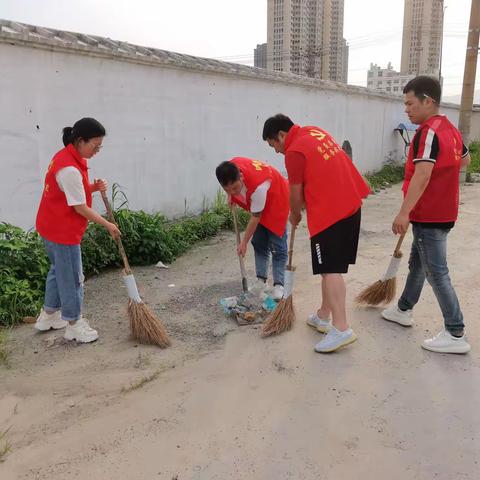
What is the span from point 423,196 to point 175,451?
2.05 metres

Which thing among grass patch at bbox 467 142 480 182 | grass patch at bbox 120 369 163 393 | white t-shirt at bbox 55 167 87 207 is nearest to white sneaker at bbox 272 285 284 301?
grass patch at bbox 120 369 163 393

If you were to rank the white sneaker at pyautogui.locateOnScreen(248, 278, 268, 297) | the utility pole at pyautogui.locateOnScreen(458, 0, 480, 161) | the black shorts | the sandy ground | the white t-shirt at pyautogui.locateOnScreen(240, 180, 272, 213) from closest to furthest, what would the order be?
the sandy ground
the black shorts
the white t-shirt at pyautogui.locateOnScreen(240, 180, 272, 213)
the white sneaker at pyautogui.locateOnScreen(248, 278, 268, 297)
the utility pole at pyautogui.locateOnScreen(458, 0, 480, 161)

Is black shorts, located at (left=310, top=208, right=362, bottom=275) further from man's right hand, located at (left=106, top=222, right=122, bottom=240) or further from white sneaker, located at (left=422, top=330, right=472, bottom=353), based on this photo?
man's right hand, located at (left=106, top=222, right=122, bottom=240)

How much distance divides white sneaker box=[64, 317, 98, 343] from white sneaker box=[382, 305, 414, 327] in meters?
2.15

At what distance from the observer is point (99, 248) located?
15.6 feet

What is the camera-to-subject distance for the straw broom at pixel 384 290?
370 centimetres

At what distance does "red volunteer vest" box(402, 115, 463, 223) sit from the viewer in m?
2.87

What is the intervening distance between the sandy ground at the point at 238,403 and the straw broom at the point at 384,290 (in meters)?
0.09

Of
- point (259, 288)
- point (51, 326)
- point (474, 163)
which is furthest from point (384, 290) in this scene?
point (474, 163)

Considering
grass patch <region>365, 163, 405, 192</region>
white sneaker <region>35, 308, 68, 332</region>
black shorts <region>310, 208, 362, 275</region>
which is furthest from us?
grass patch <region>365, 163, 405, 192</region>

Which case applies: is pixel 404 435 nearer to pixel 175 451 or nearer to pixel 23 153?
pixel 175 451

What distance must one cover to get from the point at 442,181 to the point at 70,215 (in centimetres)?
235

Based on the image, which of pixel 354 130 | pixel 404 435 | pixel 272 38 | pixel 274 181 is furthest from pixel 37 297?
pixel 272 38

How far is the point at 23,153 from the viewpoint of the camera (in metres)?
4.77
